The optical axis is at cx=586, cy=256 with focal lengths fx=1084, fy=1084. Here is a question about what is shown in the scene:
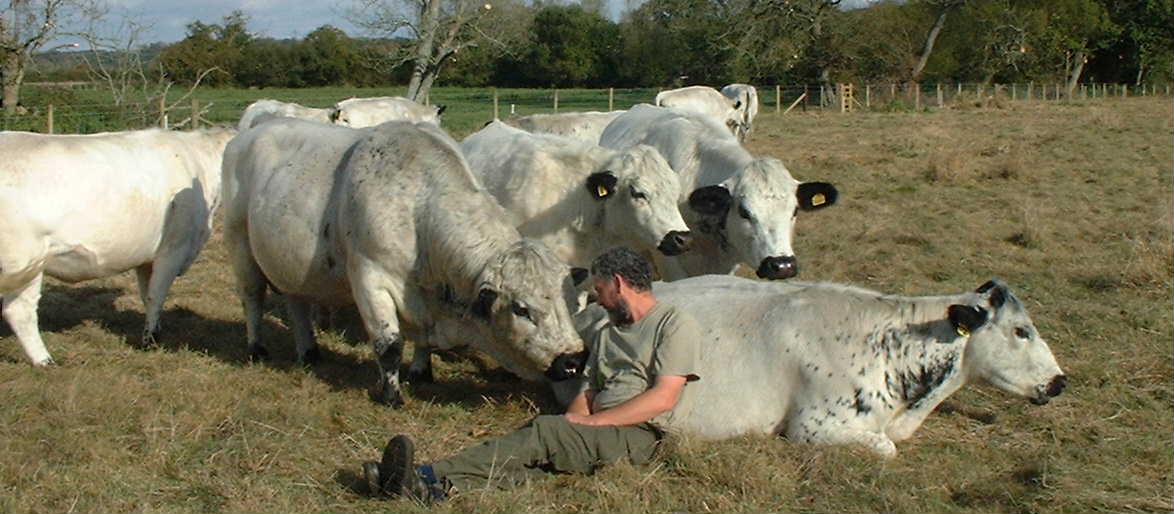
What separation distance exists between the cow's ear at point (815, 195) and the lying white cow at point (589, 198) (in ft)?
3.10

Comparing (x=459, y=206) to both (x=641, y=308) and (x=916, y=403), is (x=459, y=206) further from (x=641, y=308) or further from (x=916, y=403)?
(x=916, y=403)

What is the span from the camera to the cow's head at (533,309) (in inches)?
238

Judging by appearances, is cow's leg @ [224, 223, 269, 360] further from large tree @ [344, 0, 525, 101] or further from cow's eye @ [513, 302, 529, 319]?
large tree @ [344, 0, 525, 101]

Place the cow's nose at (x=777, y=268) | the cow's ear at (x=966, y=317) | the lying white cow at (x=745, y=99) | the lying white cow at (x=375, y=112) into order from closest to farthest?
the cow's ear at (x=966, y=317) < the cow's nose at (x=777, y=268) < the lying white cow at (x=375, y=112) < the lying white cow at (x=745, y=99)

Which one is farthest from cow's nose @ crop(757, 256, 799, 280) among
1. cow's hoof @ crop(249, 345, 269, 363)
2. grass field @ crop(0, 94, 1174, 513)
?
cow's hoof @ crop(249, 345, 269, 363)

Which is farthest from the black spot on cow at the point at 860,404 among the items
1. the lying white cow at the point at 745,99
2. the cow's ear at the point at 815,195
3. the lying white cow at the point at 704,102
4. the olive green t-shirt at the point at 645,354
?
the lying white cow at the point at 745,99

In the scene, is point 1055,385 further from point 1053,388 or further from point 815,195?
point 815,195

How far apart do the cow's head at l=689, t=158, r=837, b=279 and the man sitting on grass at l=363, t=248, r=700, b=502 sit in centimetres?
261

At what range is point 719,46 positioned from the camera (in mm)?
55844

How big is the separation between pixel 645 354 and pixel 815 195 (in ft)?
11.4

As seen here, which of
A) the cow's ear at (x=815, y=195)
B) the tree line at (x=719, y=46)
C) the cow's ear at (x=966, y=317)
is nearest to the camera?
the cow's ear at (x=966, y=317)

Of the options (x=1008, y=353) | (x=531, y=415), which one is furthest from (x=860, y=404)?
(x=531, y=415)

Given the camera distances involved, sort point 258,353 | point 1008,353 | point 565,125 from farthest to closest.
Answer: point 565,125, point 258,353, point 1008,353

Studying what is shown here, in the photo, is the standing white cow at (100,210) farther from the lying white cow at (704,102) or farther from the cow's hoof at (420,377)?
the lying white cow at (704,102)
